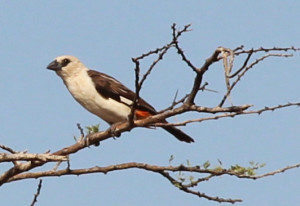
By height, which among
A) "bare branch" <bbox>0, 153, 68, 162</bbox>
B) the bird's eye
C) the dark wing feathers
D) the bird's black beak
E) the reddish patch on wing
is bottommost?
"bare branch" <bbox>0, 153, 68, 162</bbox>

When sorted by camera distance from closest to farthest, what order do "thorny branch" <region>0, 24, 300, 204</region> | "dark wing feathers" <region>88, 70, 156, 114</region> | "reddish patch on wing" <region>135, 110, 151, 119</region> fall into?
"thorny branch" <region>0, 24, 300, 204</region> → "reddish patch on wing" <region>135, 110, 151, 119</region> → "dark wing feathers" <region>88, 70, 156, 114</region>

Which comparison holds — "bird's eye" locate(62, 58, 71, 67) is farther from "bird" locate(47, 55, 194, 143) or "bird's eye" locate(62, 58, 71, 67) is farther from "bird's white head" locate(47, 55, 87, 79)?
"bird" locate(47, 55, 194, 143)

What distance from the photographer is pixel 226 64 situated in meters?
3.36

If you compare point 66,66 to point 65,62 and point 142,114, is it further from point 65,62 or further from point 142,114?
point 142,114

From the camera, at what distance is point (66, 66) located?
24.6 ft

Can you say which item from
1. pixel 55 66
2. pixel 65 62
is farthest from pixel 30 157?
pixel 65 62

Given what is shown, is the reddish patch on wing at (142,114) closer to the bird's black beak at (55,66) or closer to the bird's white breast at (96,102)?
the bird's white breast at (96,102)

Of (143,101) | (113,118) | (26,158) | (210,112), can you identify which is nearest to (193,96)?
(210,112)

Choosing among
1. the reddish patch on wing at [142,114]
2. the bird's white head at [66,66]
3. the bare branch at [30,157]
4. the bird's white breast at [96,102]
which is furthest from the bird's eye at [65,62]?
the bare branch at [30,157]

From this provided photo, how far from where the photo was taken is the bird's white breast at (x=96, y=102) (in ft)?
22.5

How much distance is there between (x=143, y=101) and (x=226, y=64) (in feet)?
10.3

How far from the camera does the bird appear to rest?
22.6ft

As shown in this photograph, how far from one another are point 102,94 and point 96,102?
126mm

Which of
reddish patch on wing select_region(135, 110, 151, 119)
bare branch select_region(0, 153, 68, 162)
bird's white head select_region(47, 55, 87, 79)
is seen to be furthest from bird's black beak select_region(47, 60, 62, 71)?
A: bare branch select_region(0, 153, 68, 162)
